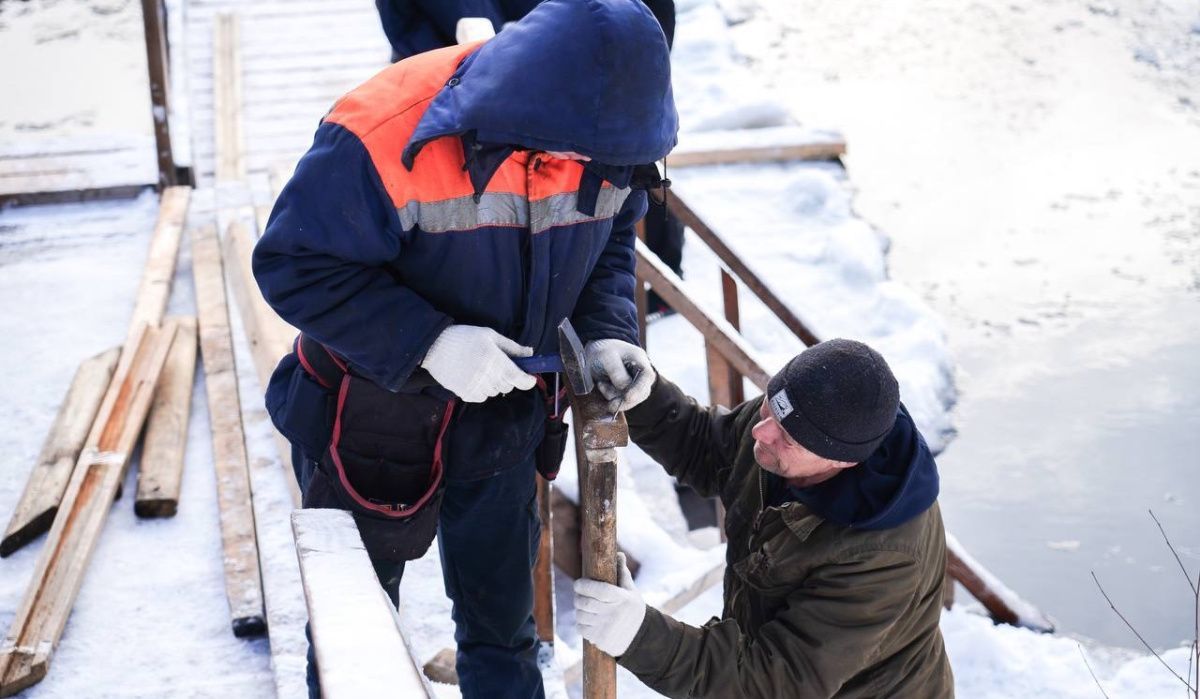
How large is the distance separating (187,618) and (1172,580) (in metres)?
4.50

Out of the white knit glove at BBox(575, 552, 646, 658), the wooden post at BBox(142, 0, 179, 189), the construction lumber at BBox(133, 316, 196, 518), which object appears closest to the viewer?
the white knit glove at BBox(575, 552, 646, 658)

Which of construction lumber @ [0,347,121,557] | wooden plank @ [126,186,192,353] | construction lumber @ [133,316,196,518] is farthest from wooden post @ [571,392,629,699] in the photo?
wooden plank @ [126,186,192,353]

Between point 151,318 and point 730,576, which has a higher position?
point 730,576

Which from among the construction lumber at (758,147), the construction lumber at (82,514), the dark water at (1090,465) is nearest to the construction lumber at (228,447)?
the construction lumber at (82,514)

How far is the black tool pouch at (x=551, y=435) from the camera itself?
246 centimetres

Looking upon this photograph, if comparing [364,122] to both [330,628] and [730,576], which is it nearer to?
[330,628]

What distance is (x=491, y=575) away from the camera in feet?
8.36

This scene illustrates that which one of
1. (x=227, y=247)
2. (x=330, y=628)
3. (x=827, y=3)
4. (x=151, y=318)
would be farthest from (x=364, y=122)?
(x=827, y=3)

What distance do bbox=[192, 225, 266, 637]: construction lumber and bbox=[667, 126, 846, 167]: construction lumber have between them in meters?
4.39

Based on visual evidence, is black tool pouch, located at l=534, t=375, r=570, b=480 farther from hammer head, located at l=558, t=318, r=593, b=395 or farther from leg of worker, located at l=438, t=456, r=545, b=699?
hammer head, located at l=558, t=318, r=593, b=395

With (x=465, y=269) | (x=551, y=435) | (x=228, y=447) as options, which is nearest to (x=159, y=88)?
(x=228, y=447)

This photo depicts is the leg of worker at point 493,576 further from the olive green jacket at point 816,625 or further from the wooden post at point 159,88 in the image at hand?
the wooden post at point 159,88

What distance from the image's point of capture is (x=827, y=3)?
12.8 m

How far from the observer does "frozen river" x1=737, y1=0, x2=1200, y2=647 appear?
5.78 meters
